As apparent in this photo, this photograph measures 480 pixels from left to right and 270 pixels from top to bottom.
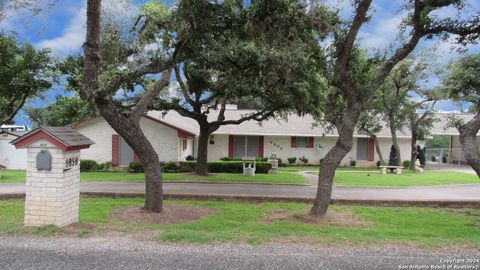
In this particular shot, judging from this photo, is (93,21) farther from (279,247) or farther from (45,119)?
(45,119)

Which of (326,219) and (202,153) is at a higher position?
(202,153)

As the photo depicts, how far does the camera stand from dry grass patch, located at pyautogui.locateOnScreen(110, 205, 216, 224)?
8680 millimetres

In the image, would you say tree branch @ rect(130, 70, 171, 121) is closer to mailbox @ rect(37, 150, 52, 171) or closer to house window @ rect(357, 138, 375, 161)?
mailbox @ rect(37, 150, 52, 171)

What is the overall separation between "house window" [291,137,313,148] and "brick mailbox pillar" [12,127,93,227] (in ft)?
80.9

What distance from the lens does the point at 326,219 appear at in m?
9.09

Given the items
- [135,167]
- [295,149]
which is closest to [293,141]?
[295,149]

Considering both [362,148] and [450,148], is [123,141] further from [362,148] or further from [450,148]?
[450,148]

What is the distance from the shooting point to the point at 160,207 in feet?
31.2

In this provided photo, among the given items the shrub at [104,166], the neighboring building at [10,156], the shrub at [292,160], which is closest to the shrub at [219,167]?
the shrub at [104,166]

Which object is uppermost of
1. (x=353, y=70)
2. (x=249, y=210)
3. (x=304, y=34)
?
(x=304, y=34)

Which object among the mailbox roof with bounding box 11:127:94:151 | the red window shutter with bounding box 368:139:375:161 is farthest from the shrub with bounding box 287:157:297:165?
the mailbox roof with bounding box 11:127:94:151

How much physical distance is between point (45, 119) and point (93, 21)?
4477 centimetres

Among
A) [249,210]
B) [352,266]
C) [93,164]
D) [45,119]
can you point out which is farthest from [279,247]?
[45,119]

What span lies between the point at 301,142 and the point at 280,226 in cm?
2335
